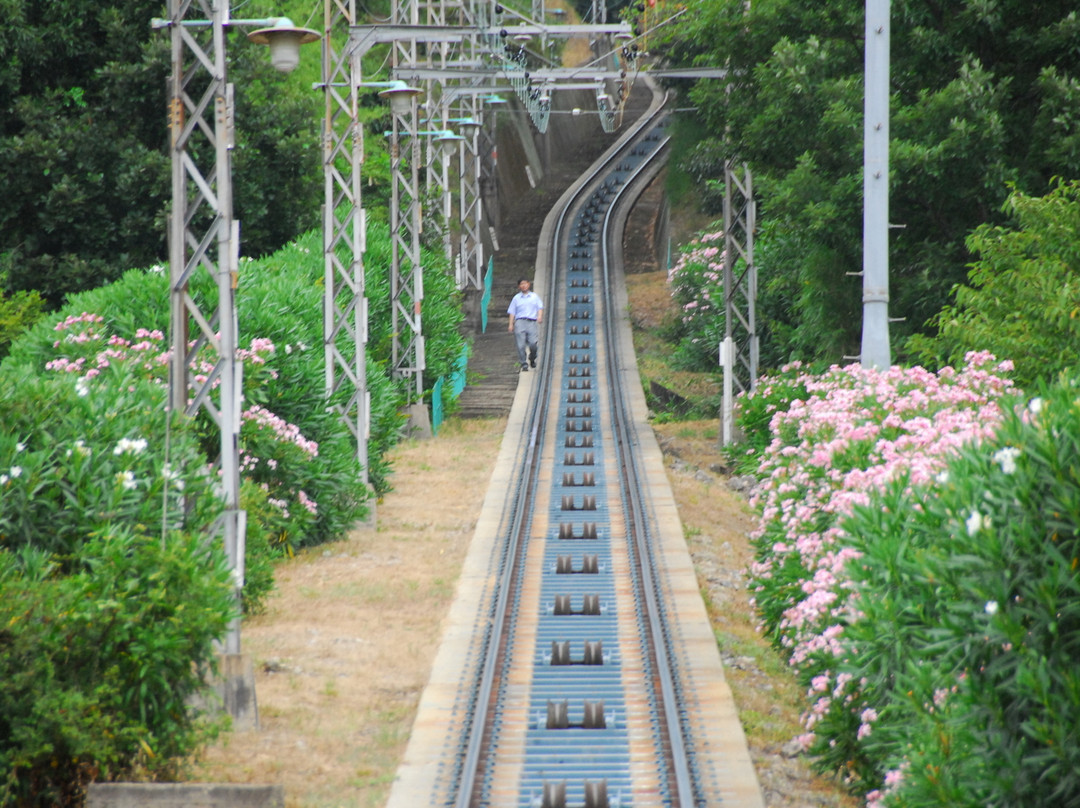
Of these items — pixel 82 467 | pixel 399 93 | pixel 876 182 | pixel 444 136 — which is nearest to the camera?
pixel 82 467

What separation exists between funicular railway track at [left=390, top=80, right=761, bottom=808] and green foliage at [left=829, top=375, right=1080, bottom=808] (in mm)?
2185

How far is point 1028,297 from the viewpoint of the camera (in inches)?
515

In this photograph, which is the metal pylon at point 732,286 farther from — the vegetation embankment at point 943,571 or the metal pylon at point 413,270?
the vegetation embankment at point 943,571

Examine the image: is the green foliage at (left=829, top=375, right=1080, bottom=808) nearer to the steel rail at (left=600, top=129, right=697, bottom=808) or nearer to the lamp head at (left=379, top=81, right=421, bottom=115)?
the steel rail at (left=600, top=129, right=697, bottom=808)

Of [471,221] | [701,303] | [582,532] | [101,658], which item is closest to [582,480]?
[582,532]

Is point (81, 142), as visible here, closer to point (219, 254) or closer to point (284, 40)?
point (284, 40)

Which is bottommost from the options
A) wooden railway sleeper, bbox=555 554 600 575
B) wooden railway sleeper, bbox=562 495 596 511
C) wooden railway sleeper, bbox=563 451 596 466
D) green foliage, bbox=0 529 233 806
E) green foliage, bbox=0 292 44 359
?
wooden railway sleeper, bbox=555 554 600 575

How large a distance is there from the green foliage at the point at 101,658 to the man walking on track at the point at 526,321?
17679 millimetres

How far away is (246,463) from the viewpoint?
14.5 m

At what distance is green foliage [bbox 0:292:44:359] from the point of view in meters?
22.4

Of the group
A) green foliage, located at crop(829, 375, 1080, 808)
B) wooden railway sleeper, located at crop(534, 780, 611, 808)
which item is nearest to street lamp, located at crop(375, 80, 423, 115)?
wooden railway sleeper, located at crop(534, 780, 611, 808)

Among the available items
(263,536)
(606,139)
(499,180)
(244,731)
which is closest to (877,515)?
(244,731)

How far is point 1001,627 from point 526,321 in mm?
21609

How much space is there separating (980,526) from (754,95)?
15065mm
